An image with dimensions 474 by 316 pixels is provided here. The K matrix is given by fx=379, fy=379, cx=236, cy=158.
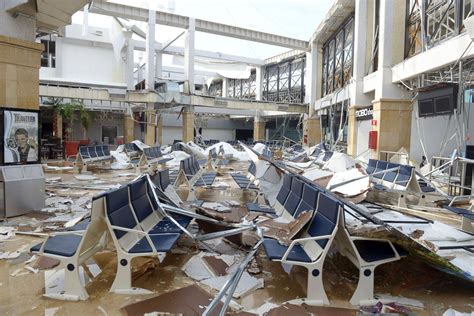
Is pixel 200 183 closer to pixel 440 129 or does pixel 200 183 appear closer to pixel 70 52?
pixel 440 129

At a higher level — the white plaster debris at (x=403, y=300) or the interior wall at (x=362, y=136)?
the interior wall at (x=362, y=136)

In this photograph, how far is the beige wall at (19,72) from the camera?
6.91 metres

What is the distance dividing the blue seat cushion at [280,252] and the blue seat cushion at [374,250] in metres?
0.63

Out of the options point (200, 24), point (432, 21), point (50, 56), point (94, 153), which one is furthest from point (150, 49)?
point (432, 21)

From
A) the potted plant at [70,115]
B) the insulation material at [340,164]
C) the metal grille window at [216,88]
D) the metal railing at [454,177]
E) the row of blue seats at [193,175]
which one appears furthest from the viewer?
the metal grille window at [216,88]

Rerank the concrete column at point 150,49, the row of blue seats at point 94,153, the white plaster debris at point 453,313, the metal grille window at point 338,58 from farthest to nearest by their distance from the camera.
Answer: the concrete column at point 150,49
the metal grille window at point 338,58
the row of blue seats at point 94,153
the white plaster debris at point 453,313

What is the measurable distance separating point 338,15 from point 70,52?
78.5 ft

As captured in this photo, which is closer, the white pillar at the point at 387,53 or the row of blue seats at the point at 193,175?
the row of blue seats at the point at 193,175

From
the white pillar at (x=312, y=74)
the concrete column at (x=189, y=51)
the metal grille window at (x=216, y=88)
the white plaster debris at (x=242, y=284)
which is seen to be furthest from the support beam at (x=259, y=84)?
the white plaster debris at (x=242, y=284)

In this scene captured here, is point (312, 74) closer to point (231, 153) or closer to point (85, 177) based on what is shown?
point (231, 153)

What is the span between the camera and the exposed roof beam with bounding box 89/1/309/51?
25547mm

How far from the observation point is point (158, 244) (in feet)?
13.7

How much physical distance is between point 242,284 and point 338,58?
24.8m

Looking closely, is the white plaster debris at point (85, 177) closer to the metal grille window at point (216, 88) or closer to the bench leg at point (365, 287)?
the bench leg at point (365, 287)
